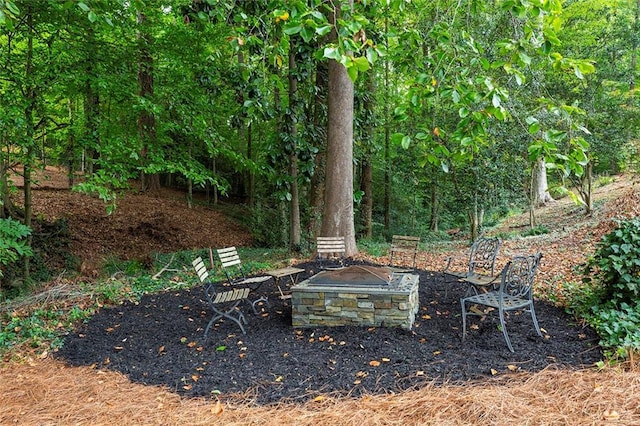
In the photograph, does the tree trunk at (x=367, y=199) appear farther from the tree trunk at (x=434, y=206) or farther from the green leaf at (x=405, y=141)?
the green leaf at (x=405, y=141)

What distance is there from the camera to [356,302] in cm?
463

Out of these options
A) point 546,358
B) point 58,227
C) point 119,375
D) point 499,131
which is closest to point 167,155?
point 58,227

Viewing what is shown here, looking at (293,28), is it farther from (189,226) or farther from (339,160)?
(189,226)

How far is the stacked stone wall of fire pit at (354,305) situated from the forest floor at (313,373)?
0.45ft

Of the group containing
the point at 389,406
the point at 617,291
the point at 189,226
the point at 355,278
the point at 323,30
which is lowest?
the point at 389,406

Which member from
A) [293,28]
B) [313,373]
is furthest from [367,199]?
[293,28]

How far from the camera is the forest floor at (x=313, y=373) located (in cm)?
295

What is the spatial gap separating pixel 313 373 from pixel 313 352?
46cm

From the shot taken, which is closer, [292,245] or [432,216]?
[292,245]

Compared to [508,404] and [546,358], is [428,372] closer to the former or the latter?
[508,404]

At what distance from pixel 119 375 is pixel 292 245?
6.36m

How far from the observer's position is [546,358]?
3.76m

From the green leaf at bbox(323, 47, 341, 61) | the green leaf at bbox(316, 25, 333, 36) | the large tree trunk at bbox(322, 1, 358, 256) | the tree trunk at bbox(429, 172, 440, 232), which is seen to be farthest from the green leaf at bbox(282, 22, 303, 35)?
the tree trunk at bbox(429, 172, 440, 232)

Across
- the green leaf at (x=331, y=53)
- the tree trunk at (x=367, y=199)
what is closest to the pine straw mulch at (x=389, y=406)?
the green leaf at (x=331, y=53)
